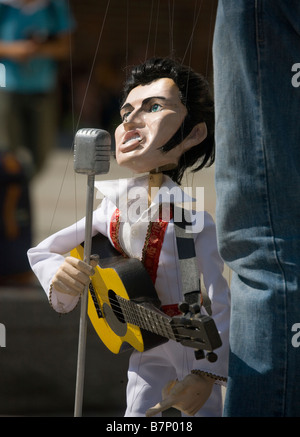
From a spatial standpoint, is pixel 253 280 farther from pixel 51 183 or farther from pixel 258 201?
pixel 51 183

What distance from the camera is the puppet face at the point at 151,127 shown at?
5.08 feet

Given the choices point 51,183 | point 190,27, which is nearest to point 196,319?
point 190,27

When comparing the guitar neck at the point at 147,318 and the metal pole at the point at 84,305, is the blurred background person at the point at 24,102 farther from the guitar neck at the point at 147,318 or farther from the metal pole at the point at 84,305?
the guitar neck at the point at 147,318

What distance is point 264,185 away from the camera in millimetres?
1338

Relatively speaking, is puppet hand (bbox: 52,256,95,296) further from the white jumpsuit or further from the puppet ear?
the puppet ear

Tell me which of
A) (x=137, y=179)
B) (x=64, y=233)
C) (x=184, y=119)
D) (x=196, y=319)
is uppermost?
(x=184, y=119)

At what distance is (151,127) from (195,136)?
0.31ft

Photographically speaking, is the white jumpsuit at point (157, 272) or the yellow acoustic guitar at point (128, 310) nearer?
the yellow acoustic guitar at point (128, 310)

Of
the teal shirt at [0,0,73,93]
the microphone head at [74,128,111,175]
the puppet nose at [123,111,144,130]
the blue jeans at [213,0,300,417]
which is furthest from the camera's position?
the teal shirt at [0,0,73,93]

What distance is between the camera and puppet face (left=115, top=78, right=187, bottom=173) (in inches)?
60.9

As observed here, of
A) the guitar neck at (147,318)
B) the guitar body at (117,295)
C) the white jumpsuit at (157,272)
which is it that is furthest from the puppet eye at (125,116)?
the guitar neck at (147,318)

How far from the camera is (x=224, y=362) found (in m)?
1.48

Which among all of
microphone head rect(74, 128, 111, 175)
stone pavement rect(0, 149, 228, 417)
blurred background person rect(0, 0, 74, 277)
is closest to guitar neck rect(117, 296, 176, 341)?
microphone head rect(74, 128, 111, 175)

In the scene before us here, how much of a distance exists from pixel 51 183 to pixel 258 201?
161cm
